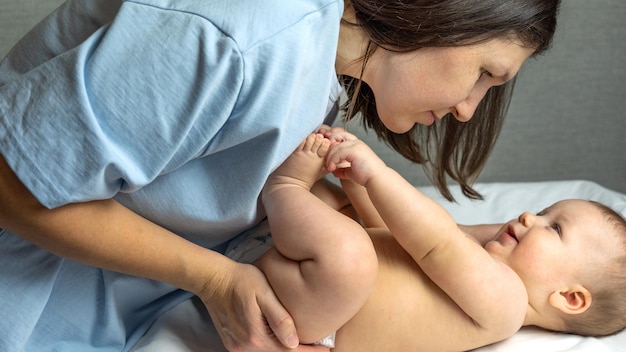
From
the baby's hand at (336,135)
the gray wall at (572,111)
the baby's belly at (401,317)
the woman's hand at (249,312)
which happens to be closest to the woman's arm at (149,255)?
the woman's hand at (249,312)

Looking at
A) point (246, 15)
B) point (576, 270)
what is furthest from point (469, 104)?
point (246, 15)

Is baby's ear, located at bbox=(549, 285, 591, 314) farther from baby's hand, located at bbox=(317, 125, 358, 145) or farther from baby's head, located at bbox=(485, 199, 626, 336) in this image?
baby's hand, located at bbox=(317, 125, 358, 145)

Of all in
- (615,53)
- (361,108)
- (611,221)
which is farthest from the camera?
(615,53)

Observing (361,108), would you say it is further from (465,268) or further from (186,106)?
(186,106)

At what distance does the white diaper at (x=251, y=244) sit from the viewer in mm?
1102

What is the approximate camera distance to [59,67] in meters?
0.82

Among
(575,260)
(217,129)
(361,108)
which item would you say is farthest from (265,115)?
(575,260)

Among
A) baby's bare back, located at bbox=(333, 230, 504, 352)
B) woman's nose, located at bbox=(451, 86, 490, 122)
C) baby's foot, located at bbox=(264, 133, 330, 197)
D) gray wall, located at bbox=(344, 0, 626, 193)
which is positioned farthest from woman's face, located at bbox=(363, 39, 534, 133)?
gray wall, located at bbox=(344, 0, 626, 193)

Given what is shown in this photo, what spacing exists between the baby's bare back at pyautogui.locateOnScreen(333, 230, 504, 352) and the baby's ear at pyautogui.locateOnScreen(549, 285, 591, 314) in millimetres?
107

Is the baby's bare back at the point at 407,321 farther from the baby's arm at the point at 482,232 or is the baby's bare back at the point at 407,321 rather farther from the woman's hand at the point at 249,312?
the baby's arm at the point at 482,232

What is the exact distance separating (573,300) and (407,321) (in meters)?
0.25

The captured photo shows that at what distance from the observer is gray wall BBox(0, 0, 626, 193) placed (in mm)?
1780

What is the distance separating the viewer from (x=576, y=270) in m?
1.09

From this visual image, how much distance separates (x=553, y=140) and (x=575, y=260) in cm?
82
